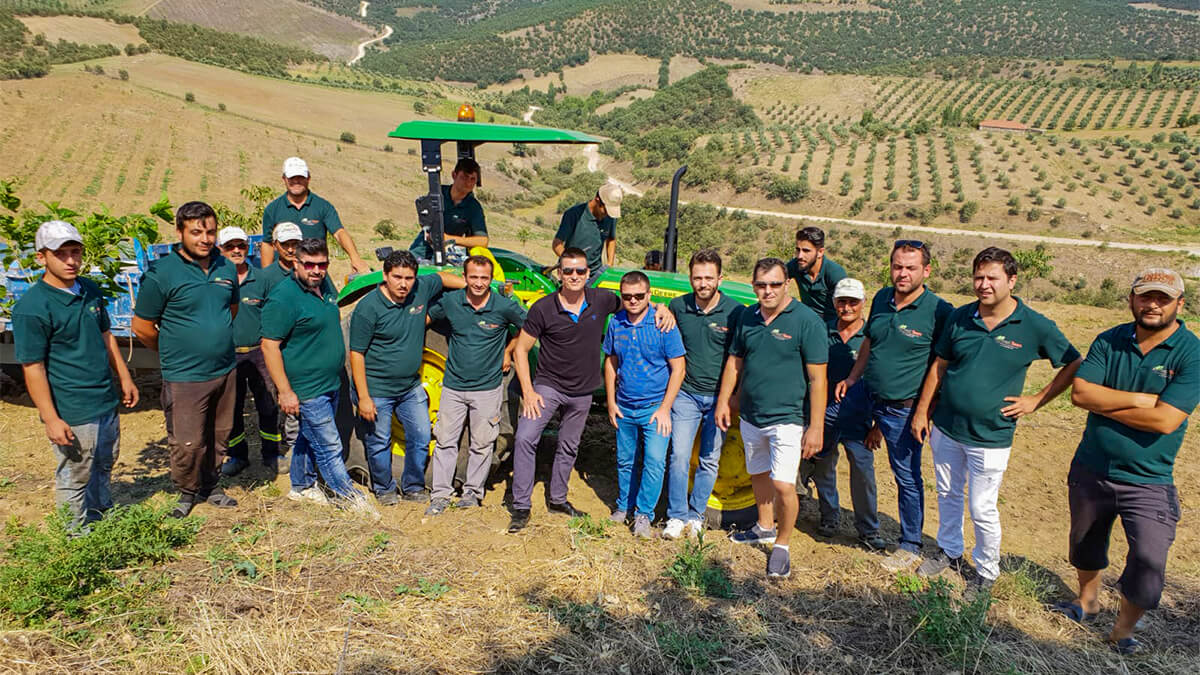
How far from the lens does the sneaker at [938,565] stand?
404 centimetres

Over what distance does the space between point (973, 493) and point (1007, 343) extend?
82cm

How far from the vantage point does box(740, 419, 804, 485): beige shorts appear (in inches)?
157

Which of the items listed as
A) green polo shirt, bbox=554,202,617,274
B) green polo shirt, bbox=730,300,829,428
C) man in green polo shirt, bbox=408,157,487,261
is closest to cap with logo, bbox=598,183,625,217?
green polo shirt, bbox=554,202,617,274

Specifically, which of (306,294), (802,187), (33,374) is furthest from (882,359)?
(802,187)

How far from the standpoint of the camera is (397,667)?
3.09 m

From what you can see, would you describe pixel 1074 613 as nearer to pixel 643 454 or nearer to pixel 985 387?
pixel 985 387

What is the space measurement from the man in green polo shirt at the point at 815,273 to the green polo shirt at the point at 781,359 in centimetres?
78

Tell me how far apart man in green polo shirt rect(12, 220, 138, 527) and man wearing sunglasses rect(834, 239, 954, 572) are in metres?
4.18

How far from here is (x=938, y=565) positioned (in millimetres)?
4059

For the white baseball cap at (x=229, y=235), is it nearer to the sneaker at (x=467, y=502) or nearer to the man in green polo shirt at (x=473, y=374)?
the man in green polo shirt at (x=473, y=374)

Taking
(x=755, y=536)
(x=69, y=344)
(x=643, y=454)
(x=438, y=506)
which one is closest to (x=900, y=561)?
(x=755, y=536)

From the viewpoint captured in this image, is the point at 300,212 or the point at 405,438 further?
the point at 300,212

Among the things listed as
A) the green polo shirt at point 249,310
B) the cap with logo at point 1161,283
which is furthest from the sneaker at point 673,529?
the green polo shirt at point 249,310

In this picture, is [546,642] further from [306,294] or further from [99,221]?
[99,221]
